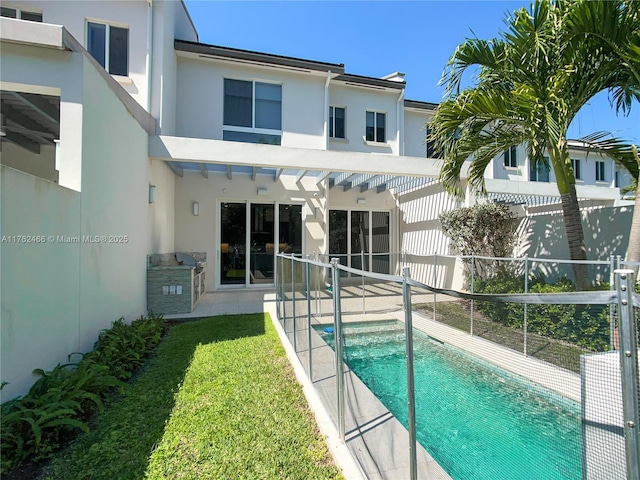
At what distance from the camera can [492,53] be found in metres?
6.30

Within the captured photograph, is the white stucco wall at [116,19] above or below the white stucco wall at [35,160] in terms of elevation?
above

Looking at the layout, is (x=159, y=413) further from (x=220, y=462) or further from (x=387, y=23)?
(x=387, y=23)

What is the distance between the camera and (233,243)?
11242 millimetres

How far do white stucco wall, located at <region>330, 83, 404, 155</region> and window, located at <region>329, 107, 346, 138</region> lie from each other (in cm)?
18

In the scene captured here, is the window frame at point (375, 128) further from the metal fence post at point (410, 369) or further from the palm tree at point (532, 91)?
the metal fence post at point (410, 369)

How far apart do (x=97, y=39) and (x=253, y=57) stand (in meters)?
4.47

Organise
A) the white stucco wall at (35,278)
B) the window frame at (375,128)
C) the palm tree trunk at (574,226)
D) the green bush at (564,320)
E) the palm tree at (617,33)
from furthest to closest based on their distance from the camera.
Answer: the window frame at (375,128)
the palm tree trunk at (574,226)
the palm tree at (617,33)
the white stucco wall at (35,278)
the green bush at (564,320)

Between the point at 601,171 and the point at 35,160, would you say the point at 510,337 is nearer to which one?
the point at 35,160

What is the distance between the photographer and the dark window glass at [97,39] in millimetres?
9023

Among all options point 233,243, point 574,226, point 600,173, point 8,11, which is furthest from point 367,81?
point 600,173

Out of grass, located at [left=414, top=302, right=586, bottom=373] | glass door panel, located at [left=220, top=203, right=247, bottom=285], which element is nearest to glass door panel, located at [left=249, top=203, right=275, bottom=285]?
glass door panel, located at [left=220, top=203, right=247, bottom=285]

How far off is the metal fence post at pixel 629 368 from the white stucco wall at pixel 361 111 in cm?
1191

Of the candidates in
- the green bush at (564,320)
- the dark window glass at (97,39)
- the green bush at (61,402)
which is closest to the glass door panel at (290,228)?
the dark window glass at (97,39)

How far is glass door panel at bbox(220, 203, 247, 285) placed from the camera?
36.5 feet
